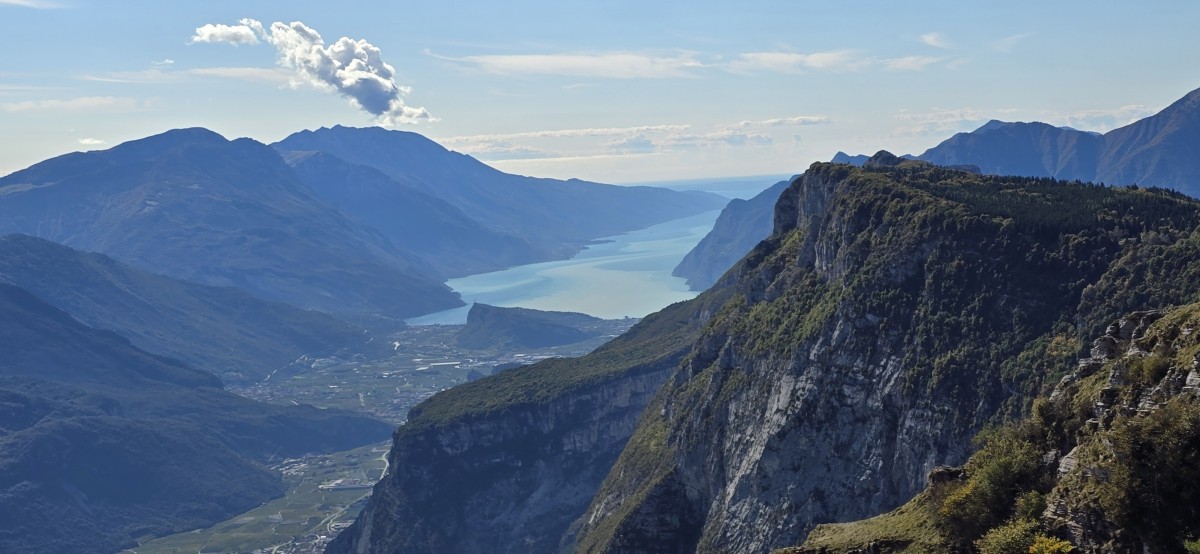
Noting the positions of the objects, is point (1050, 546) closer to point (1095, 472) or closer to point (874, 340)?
point (1095, 472)

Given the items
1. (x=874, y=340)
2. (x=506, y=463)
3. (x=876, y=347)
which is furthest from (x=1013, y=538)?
(x=506, y=463)

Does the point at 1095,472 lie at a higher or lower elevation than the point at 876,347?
higher

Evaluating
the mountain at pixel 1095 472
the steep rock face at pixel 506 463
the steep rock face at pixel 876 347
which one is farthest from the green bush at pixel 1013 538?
the steep rock face at pixel 506 463

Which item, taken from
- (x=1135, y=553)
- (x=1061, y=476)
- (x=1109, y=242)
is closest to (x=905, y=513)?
(x=1061, y=476)

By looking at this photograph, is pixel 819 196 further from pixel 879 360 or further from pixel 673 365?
pixel 673 365

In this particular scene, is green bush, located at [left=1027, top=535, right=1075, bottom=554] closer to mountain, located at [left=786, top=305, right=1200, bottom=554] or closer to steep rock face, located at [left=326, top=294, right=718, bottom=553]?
mountain, located at [left=786, top=305, right=1200, bottom=554]
